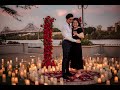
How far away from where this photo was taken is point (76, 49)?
284 inches

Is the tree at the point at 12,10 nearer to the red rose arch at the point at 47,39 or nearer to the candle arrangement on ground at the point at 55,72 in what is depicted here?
the red rose arch at the point at 47,39

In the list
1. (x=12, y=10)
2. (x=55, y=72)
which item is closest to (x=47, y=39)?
(x=55, y=72)

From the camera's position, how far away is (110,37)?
7.46m

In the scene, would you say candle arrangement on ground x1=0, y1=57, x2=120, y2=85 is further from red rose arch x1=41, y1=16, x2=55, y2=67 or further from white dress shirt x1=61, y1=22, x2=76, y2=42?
white dress shirt x1=61, y1=22, x2=76, y2=42

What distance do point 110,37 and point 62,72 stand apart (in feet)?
3.70

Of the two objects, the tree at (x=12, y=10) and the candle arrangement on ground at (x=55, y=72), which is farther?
the tree at (x=12, y=10)

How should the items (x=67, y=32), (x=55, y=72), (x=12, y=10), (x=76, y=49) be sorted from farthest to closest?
(x=55, y=72) < (x=12, y=10) < (x=76, y=49) < (x=67, y=32)

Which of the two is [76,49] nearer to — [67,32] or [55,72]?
[67,32]

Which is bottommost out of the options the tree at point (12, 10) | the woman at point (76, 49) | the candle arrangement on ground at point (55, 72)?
the candle arrangement on ground at point (55, 72)

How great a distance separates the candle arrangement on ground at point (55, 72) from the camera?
23.3 feet

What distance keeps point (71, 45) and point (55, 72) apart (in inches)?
28.9

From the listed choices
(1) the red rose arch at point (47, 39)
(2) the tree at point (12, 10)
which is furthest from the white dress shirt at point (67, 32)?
(2) the tree at point (12, 10)
